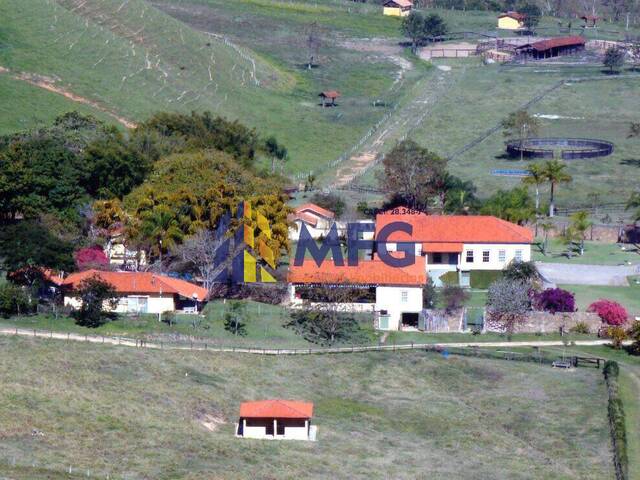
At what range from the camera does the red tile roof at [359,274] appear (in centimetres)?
8975

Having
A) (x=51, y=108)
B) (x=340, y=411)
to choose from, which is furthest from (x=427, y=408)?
(x=51, y=108)

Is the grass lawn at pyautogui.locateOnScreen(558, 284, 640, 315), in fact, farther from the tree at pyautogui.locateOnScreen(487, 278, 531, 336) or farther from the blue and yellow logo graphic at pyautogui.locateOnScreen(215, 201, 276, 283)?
the blue and yellow logo graphic at pyautogui.locateOnScreen(215, 201, 276, 283)

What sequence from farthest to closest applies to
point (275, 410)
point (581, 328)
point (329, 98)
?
point (329, 98) → point (581, 328) → point (275, 410)

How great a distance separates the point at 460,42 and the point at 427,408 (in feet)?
404

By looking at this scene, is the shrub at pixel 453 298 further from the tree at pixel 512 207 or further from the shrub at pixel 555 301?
the tree at pixel 512 207

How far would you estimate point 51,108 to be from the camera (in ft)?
Answer: 455

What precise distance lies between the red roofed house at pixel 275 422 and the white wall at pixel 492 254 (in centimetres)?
3204

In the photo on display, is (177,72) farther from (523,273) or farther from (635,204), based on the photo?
(523,273)

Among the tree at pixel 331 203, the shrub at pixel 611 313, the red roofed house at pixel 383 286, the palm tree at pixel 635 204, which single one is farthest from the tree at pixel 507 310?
the tree at pixel 331 203

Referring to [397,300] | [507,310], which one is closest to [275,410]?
[397,300]

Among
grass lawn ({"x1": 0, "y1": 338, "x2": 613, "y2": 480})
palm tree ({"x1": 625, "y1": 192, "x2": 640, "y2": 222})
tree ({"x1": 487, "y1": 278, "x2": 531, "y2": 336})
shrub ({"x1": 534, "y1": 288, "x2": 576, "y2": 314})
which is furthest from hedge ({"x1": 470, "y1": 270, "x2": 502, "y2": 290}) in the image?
palm tree ({"x1": 625, "y1": 192, "x2": 640, "y2": 222})

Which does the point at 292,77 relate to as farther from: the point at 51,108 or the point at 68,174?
the point at 68,174

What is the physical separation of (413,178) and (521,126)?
30.7 metres

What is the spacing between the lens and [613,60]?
570 ft
